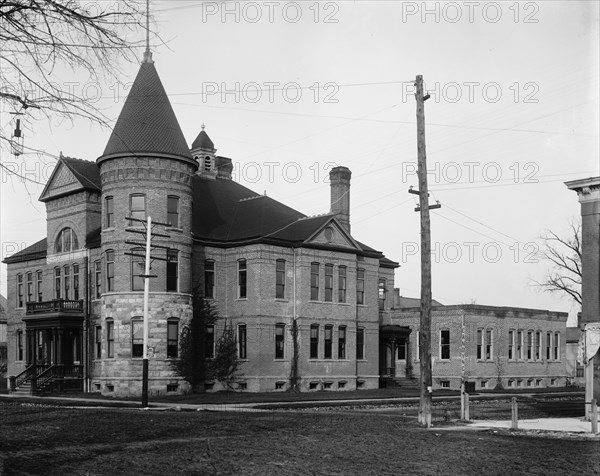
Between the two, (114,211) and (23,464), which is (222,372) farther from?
(23,464)

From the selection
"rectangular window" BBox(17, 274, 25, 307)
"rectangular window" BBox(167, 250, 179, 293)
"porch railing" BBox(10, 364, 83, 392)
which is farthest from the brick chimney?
"rectangular window" BBox(17, 274, 25, 307)

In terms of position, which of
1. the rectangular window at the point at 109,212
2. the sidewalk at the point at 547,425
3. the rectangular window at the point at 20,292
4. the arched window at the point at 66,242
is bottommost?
the sidewalk at the point at 547,425

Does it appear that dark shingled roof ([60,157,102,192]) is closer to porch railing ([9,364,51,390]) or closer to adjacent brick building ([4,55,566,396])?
adjacent brick building ([4,55,566,396])

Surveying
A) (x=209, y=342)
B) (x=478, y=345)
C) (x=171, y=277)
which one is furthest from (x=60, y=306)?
(x=478, y=345)

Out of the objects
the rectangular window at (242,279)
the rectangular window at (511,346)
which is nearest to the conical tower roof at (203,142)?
the rectangular window at (242,279)

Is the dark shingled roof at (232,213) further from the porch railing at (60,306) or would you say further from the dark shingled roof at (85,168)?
the porch railing at (60,306)

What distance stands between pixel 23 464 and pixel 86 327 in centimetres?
3503

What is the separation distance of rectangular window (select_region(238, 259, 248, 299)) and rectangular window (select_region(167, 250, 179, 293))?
4.40 m

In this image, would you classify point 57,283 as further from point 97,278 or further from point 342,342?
point 342,342

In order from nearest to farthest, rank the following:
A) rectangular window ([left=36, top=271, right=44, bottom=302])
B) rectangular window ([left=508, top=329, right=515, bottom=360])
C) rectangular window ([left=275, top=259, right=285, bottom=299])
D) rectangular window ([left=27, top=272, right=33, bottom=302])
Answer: rectangular window ([left=275, top=259, right=285, bottom=299]) → rectangular window ([left=36, top=271, right=44, bottom=302]) → rectangular window ([left=27, top=272, right=33, bottom=302]) → rectangular window ([left=508, top=329, right=515, bottom=360])

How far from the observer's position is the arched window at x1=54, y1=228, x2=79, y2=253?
49094mm

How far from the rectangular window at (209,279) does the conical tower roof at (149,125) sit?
6.39 meters

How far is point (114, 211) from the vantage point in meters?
43.4

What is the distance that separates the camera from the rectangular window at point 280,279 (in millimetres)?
47156
